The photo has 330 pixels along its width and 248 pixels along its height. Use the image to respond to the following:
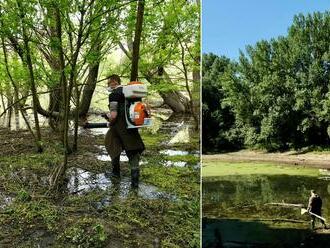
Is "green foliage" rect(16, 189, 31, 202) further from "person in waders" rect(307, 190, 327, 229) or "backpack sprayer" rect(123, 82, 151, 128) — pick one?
"person in waders" rect(307, 190, 327, 229)

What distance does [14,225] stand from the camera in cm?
270

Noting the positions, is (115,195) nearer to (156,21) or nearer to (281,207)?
(281,207)

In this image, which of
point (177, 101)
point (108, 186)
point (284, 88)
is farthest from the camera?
point (177, 101)

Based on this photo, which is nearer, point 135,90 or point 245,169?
point 135,90

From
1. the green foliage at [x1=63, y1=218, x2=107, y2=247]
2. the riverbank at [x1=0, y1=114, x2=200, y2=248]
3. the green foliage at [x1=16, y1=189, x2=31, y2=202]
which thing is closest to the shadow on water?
the riverbank at [x1=0, y1=114, x2=200, y2=248]

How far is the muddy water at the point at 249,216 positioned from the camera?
313cm

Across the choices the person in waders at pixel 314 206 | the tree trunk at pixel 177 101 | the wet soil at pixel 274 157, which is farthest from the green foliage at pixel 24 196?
the tree trunk at pixel 177 101

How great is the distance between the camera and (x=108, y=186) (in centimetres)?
339

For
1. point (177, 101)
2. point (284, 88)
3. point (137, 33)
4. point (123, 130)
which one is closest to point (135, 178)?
point (123, 130)

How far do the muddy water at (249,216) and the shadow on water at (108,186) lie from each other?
0.32 metres

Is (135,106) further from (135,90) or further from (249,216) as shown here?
Result: (249,216)

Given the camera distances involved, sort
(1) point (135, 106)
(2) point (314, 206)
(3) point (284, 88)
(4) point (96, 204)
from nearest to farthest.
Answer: (4) point (96, 204)
(1) point (135, 106)
(2) point (314, 206)
(3) point (284, 88)

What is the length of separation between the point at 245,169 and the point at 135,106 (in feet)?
3.97

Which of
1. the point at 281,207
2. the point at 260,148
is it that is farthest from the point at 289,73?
the point at 281,207
